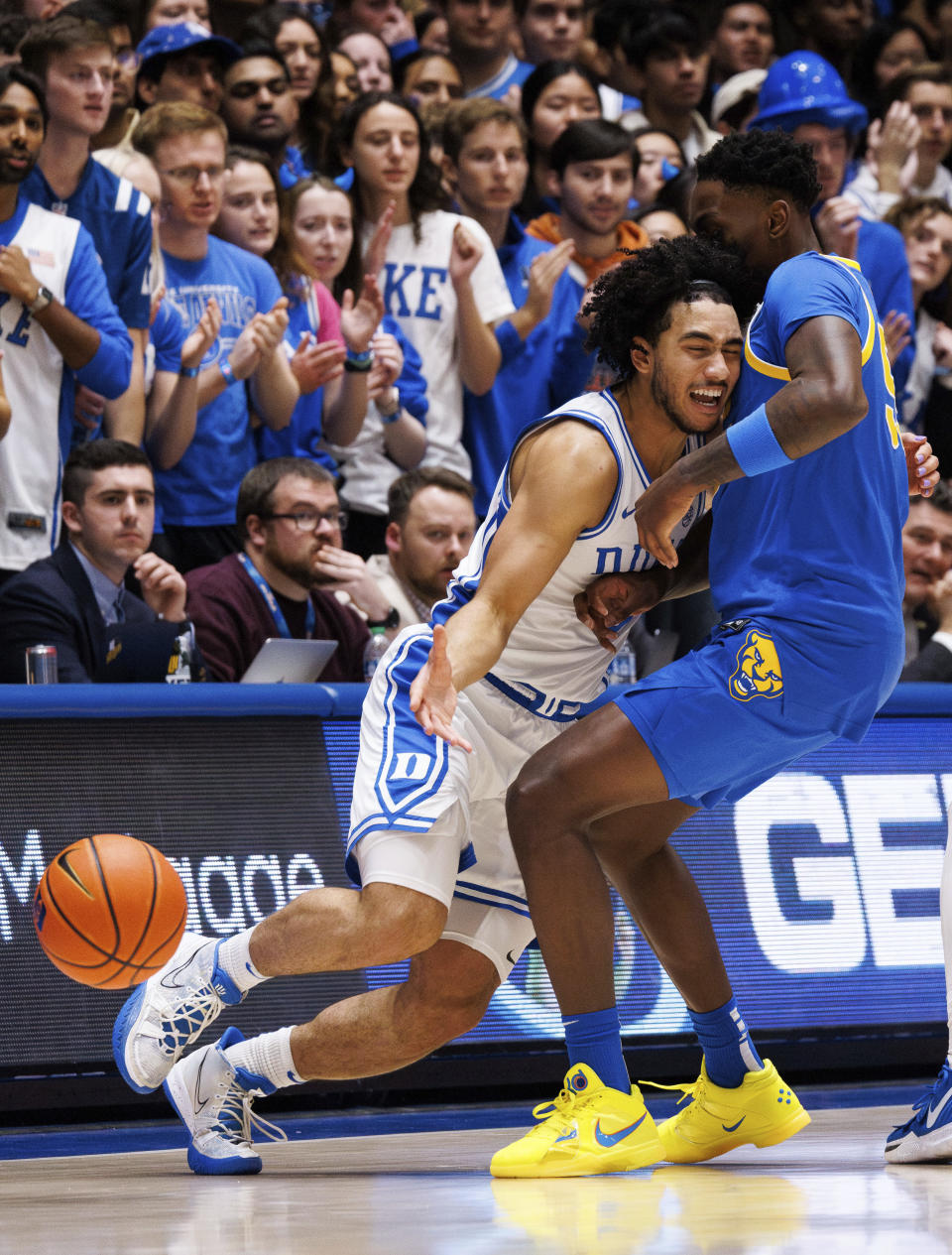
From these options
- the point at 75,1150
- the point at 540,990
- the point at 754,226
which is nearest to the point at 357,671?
the point at 540,990

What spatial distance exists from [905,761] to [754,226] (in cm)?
258

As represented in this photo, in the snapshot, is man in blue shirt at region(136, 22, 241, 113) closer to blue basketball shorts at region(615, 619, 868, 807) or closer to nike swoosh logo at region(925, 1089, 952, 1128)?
blue basketball shorts at region(615, 619, 868, 807)

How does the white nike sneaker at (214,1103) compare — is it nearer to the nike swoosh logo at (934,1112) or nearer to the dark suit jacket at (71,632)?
the nike swoosh logo at (934,1112)

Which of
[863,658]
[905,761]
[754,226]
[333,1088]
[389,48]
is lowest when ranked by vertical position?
[333,1088]

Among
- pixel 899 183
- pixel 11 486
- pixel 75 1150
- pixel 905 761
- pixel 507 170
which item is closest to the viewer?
pixel 75 1150

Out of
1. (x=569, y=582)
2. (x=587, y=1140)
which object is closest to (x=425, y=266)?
(x=569, y=582)

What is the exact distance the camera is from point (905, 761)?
6.13m

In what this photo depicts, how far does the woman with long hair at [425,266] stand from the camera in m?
8.00

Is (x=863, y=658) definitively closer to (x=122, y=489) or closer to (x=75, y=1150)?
(x=75, y=1150)

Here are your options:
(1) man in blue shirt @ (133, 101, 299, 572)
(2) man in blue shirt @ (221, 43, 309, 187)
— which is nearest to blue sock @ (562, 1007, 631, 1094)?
(1) man in blue shirt @ (133, 101, 299, 572)

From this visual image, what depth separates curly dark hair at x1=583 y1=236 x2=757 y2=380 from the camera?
4055mm

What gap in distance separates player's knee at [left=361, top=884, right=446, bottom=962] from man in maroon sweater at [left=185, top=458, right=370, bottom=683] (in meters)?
2.83

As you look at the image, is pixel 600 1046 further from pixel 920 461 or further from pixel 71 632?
pixel 71 632

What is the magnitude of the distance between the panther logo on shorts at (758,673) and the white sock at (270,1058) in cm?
137
